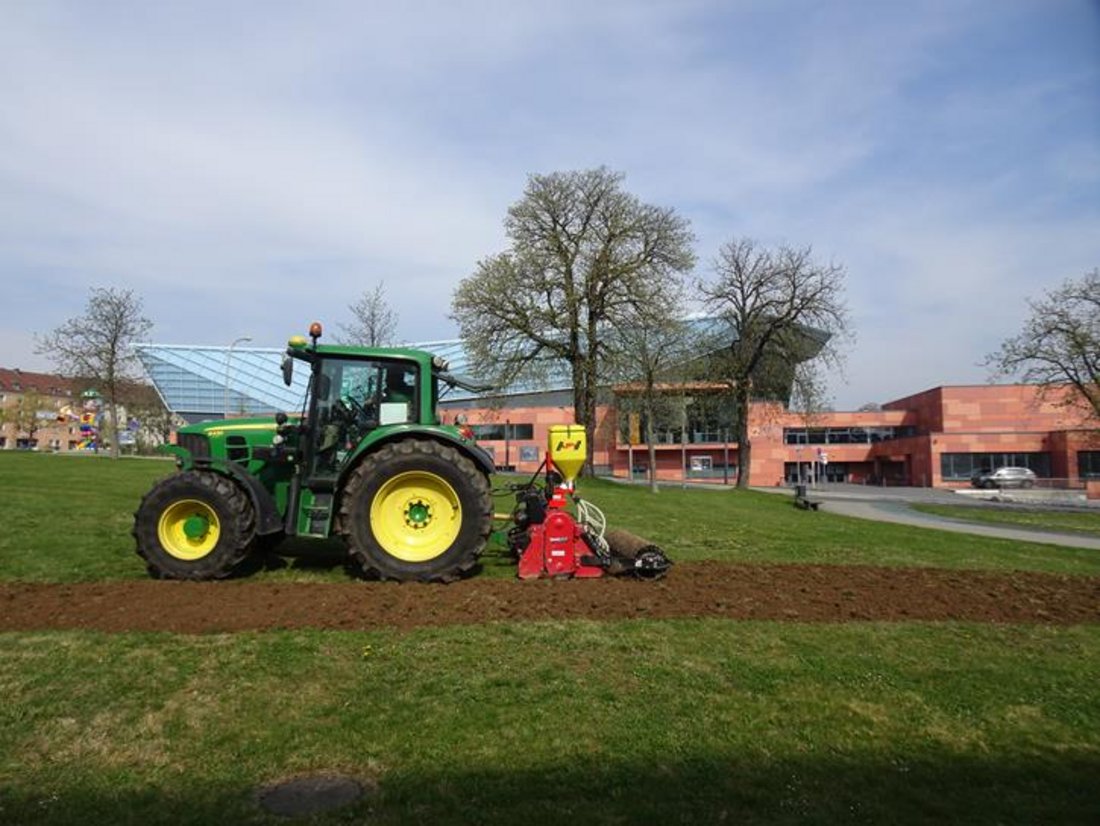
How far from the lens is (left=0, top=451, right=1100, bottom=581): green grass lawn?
8.66m

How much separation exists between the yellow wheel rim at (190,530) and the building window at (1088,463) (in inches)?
2628

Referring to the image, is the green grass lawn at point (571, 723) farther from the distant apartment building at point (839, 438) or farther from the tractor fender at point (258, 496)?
the distant apartment building at point (839, 438)

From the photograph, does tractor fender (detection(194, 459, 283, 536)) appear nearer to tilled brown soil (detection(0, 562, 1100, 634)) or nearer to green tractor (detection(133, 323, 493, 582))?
green tractor (detection(133, 323, 493, 582))

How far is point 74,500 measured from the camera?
14.6 metres

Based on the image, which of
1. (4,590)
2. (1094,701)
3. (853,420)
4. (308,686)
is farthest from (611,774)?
(853,420)

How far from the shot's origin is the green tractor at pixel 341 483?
25.6 ft

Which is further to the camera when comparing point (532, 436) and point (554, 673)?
point (532, 436)

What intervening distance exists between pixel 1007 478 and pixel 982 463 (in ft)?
16.8

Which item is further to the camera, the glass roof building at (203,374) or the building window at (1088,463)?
the glass roof building at (203,374)

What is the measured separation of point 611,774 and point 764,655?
2.37 meters

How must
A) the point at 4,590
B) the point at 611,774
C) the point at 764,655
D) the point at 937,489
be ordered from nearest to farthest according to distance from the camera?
the point at 611,774 → the point at 764,655 → the point at 4,590 → the point at 937,489

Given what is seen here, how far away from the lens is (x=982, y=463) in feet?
200

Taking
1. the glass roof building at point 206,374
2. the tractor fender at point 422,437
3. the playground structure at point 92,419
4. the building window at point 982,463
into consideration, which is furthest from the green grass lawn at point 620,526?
the glass roof building at point 206,374

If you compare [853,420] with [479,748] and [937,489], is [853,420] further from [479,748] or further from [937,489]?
[479,748]
